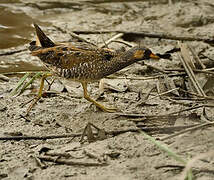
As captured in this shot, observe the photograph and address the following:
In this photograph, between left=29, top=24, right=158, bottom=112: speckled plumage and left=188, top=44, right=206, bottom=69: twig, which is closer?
left=29, top=24, right=158, bottom=112: speckled plumage

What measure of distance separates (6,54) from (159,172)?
13.8 feet

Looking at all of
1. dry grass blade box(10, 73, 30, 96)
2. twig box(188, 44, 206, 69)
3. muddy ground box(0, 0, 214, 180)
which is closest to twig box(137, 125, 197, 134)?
muddy ground box(0, 0, 214, 180)

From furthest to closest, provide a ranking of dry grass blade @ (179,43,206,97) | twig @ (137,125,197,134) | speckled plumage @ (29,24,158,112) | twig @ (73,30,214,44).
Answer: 1. twig @ (73,30,214,44)
2. dry grass blade @ (179,43,206,97)
3. speckled plumage @ (29,24,158,112)
4. twig @ (137,125,197,134)

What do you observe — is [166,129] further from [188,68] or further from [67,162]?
[188,68]

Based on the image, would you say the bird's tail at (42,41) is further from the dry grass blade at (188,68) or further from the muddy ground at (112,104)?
the dry grass blade at (188,68)

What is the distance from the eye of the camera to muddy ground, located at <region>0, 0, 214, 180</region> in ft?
13.9

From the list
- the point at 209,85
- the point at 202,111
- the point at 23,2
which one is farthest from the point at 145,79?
the point at 23,2

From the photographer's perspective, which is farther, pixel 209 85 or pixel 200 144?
pixel 209 85

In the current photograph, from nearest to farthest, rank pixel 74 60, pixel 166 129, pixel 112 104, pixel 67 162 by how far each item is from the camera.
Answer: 1. pixel 67 162
2. pixel 166 129
3. pixel 74 60
4. pixel 112 104

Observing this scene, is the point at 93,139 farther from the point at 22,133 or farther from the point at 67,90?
the point at 67,90

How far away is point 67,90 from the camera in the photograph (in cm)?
634

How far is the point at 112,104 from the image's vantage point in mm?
5957

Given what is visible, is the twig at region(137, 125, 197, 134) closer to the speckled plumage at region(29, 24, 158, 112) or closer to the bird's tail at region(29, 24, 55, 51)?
the speckled plumage at region(29, 24, 158, 112)

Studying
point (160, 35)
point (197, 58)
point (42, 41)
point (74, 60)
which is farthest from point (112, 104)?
point (160, 35)
